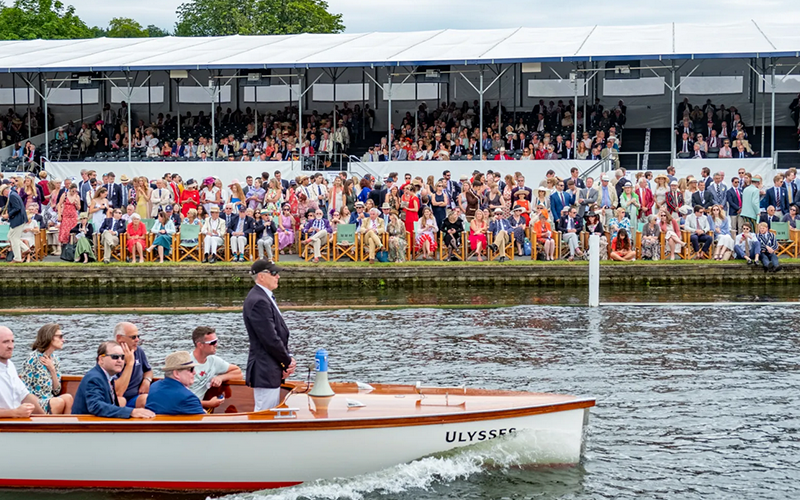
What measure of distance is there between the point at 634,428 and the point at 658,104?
85.2ft

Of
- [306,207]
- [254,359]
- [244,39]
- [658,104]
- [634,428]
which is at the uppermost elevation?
[244,39]

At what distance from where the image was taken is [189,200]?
25438 mm

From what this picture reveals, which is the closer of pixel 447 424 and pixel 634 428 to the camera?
pixel 447 424

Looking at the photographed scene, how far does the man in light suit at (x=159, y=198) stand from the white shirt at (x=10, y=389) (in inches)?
620

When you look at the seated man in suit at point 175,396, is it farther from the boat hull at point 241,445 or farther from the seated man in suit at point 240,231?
the seated man in suit at point 240,231

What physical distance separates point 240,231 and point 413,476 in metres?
15.0

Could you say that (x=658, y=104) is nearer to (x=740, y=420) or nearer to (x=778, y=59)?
(x=778, y=59)

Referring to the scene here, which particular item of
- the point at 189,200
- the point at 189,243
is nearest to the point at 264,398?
the point at 189,243

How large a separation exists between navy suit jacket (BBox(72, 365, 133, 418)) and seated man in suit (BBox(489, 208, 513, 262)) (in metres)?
14.9

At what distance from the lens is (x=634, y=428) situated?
474 inches

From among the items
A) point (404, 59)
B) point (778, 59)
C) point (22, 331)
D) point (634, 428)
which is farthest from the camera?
point (778, 59)

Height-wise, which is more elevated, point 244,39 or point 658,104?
point 244,39

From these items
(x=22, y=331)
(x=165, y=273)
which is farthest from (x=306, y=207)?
(x=22, y=331)

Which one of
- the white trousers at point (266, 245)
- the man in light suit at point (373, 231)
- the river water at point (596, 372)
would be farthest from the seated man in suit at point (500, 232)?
the white trousers at point (266, 245)
